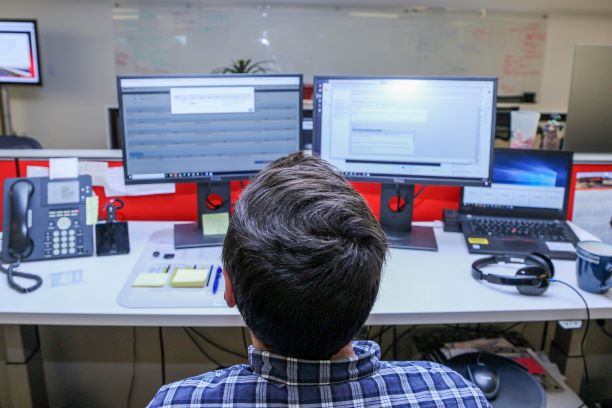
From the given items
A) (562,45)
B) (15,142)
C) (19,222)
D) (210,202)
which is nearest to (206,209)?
(210,202)

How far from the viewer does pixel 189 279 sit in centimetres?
129

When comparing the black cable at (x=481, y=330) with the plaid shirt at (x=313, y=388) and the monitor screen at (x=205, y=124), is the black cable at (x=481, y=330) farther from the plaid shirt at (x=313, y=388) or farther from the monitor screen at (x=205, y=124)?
the plaid shirt at (x=313, y=388)

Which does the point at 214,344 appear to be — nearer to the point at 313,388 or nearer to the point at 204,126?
the point at 204,126

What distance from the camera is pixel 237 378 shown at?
2.16 ft

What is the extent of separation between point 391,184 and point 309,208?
1.07m

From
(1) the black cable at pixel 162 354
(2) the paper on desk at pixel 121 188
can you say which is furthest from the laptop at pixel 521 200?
(1) the black cable at pixel 162 354

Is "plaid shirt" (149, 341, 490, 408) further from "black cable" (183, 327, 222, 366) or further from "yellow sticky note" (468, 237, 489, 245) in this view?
"black cable" (183, 327, 222, 366)

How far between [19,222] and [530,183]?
1532 mm

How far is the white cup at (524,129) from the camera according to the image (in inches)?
73.0

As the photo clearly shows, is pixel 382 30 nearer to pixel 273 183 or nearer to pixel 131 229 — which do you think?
pixel 131 229

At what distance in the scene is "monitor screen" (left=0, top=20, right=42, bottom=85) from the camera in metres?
3.99

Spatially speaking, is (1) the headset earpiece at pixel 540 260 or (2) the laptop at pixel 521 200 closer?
(1) the headset earpiece at pixel 540 260

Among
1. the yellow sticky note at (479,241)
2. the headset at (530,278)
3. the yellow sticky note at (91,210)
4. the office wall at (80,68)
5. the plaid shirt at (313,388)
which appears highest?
the office wall at (80,68)

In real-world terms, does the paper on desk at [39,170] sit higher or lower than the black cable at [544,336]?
higher
